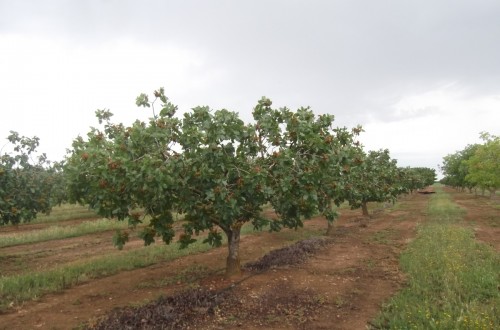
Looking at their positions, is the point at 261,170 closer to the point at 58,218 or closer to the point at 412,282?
the point at 412,282

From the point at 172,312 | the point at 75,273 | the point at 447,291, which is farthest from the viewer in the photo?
the point at 75,273

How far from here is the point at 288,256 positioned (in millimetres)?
15102

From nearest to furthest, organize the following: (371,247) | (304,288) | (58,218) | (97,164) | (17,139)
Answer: (97,164) < (304,288) < (17,139) < (371,247) < (58,218)

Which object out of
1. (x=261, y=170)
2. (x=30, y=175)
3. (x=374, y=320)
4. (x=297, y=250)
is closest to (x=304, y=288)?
(x=374, y=320)

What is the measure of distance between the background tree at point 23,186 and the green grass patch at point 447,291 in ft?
46.4

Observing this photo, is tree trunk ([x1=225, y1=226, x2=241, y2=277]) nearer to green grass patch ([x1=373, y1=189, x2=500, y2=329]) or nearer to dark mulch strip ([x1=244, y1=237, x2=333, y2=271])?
dark mulch strip ([x1=244, y1=237, x2=333, y2=271])

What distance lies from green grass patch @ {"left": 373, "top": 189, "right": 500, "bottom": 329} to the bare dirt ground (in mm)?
606

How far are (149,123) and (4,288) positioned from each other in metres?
7.21

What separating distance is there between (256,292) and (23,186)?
11.6 meters

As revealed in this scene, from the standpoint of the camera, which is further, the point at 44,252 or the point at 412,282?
the point at 44,252

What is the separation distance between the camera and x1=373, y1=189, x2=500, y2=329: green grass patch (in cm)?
802

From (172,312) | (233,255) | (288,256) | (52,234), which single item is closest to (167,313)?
(172,312)

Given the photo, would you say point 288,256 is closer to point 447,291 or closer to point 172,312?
point 447,291

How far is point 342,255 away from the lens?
16.4 meters
